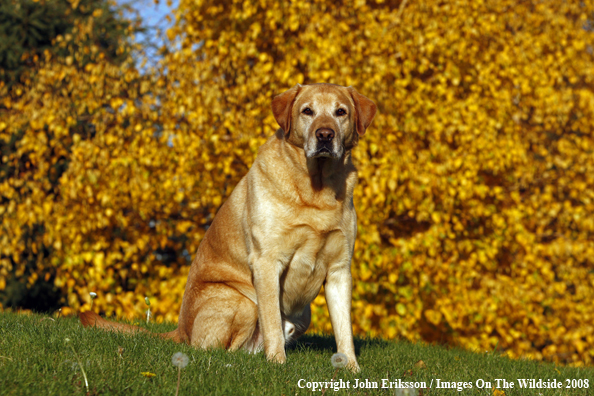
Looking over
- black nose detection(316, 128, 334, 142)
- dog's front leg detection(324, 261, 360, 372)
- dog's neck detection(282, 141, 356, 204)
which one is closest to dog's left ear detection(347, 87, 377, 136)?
dog's neck detection(282, 141, 356, 204)

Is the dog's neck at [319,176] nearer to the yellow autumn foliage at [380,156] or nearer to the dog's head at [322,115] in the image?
the dog's head at [322,115]

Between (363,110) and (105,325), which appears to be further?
(363,110)

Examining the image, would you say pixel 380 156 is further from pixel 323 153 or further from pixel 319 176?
pixel 323 153

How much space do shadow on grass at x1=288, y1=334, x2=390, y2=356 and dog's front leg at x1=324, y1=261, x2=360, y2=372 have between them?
0.49 m

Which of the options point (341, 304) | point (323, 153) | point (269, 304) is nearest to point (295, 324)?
point (341, 304)

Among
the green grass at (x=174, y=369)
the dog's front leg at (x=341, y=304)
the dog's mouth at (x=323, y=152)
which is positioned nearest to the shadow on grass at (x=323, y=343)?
the green grass at (x=174, y=369)

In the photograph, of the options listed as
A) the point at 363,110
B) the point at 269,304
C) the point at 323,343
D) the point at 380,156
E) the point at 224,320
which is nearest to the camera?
the point at 269,304

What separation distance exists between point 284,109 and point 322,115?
26 cm

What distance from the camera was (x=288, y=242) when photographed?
331cm

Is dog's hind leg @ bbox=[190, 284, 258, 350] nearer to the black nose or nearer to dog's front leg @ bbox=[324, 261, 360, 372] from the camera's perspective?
dog's front leg @ bbox=[324, 261, 360, 372]

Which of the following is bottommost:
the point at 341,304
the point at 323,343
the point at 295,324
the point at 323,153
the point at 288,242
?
the point at 323,343

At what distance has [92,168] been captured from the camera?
6914mm

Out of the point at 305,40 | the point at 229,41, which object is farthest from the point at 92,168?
the point at 305,40

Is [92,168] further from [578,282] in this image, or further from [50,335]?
[578,282]
